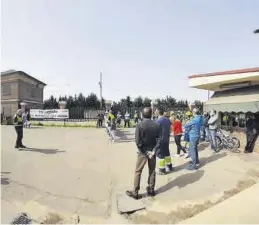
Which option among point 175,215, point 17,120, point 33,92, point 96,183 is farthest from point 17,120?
point 33,92

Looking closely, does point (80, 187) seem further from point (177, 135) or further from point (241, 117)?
point (241, 117)

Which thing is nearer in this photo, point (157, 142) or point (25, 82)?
point (157, 142)

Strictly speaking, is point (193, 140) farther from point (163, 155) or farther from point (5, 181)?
point (5, 181)

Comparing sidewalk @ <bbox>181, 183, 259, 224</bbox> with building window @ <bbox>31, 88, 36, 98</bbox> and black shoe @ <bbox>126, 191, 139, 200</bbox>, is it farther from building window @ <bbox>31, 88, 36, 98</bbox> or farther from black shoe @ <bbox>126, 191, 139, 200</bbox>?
building window @ <bbox>31, 88, 36, 98</bbox>

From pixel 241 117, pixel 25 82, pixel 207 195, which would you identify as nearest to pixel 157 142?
pixel 207 195

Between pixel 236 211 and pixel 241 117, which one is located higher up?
pixel 241 117

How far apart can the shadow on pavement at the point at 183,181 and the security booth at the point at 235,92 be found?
5.18 meters

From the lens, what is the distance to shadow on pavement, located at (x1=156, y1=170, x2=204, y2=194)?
6586mm

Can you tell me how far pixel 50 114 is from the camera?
26797 mm

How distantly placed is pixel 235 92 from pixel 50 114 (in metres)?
16.9

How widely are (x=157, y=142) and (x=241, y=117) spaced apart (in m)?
14.1

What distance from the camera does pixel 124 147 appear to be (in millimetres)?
12117

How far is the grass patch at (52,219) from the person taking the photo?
5.00 m

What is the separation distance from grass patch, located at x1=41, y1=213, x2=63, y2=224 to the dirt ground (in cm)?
11
